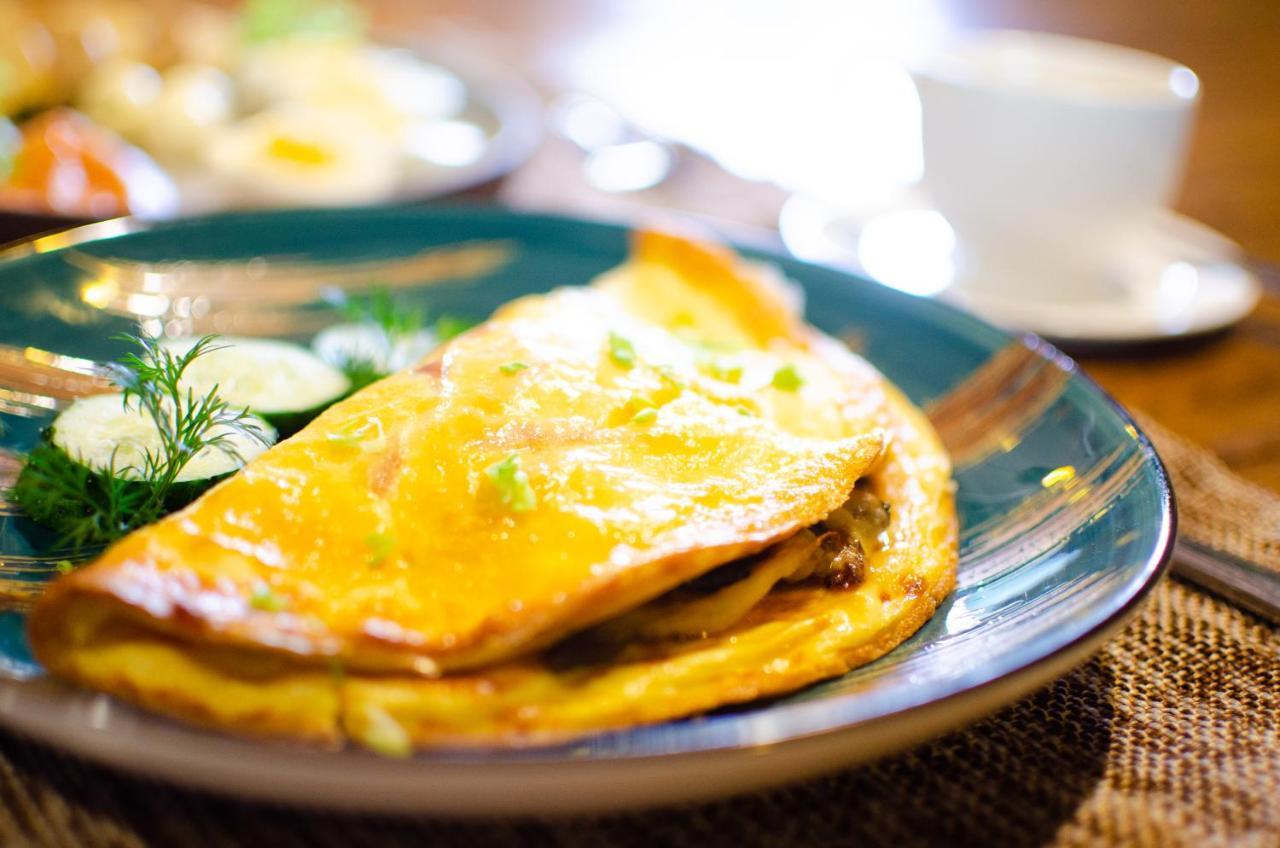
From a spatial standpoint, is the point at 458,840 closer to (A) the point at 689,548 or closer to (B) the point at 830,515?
(A) the point at 689,548

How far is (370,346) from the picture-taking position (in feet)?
10.8

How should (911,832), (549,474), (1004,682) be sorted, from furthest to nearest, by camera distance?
(549,474) < (911,832) < (1004,682)

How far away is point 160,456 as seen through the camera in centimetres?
245

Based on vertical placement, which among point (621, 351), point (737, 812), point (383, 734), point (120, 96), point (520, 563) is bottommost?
point (737, 812)

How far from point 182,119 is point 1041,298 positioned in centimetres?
497

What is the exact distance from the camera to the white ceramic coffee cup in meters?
4.16

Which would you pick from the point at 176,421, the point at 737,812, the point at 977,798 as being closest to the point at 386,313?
the point at 176,421

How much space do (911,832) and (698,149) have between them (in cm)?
466

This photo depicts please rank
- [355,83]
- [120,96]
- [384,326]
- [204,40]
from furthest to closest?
1. [204,40]
2. [355,83]
3. [120,96]
4. [384,326]

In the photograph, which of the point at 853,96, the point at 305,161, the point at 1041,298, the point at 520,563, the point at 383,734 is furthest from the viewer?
the point at 853,96

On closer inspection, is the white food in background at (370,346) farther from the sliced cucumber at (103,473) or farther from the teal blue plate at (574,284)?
the sliced cucumber at (103,473)

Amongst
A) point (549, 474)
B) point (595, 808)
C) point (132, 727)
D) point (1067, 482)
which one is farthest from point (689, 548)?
point (1067, 482)

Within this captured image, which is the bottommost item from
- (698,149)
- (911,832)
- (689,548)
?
(911,832)

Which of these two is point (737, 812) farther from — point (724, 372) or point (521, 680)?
point (724, 372)
